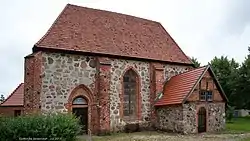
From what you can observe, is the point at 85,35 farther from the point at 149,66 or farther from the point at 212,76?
the point at 212,76

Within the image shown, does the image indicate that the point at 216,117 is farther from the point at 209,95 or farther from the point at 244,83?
the point at 244,83

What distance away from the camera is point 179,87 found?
80.1 ft

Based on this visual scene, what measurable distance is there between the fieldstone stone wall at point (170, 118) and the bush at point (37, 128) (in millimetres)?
8654

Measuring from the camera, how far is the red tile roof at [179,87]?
76.3ft

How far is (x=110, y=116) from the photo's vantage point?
22781 millimetres

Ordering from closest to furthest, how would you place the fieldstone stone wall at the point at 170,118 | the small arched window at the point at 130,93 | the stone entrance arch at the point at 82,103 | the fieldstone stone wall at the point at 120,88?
the stone entrance arch at the point at 82,103, the fieldstone stone wall at the point at 170,118, the fieldstone stone wall at the point at 120,88, the small arched window at the point at 130,93

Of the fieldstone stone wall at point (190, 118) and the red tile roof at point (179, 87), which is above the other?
the red tile roof at point (179, 87)

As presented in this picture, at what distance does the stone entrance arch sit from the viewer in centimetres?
2189

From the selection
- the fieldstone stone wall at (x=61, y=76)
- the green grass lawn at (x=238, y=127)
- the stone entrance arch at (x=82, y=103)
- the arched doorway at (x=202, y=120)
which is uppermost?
the fieldstone stone wall at (x=61, y=76)

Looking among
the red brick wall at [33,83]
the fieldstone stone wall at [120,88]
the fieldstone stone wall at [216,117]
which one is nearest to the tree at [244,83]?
the fieldstone stone wall at [216,117]

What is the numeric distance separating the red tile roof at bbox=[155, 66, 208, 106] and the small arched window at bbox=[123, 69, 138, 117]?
1864 mm

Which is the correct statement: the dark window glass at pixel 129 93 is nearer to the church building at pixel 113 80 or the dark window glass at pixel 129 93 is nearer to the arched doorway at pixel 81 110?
the church building at pixel 113 80

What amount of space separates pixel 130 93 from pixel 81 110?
13.9 ft

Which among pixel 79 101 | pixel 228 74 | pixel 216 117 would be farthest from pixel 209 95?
pixel 228 74
